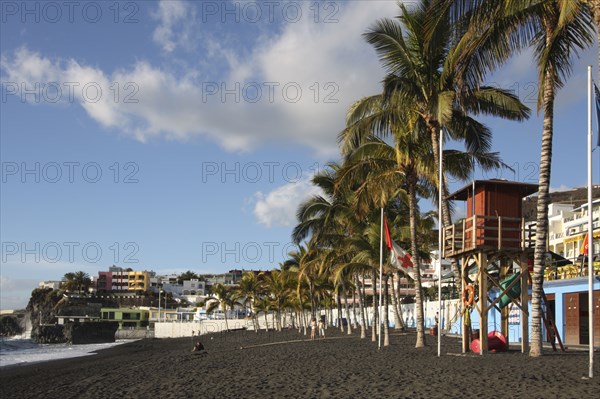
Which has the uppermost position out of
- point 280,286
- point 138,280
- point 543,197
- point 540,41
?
point 540,41

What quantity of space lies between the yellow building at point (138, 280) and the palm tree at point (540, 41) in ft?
590

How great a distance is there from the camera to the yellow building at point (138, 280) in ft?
627

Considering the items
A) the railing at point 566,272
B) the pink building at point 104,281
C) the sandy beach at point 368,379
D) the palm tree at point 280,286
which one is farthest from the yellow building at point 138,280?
the sandy beach at point 368,379

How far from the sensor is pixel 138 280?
19250cm

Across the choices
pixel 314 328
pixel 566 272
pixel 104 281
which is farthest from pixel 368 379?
pixel 104 281

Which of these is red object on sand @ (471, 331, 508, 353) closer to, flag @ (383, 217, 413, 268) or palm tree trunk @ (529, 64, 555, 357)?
Result: palm tree trunk @ (529, 64, 555, 357)

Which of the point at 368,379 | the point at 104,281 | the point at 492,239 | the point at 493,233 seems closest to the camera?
the point at 368,379

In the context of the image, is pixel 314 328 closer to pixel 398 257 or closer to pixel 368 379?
pixel 398 257

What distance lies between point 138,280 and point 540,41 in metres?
184

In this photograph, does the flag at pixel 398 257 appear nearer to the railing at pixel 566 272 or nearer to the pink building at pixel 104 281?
the railing at pixel 566 272

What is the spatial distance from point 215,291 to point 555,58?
92427 mm

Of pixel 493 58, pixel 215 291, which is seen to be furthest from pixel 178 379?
pixel 215 291

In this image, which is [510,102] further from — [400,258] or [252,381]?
[252,381]

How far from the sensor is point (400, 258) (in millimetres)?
27578
